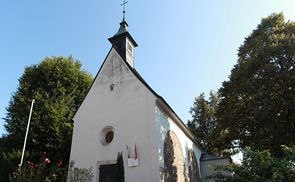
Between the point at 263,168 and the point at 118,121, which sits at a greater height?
the point at 118,121

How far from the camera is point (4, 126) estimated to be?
21.5 metres

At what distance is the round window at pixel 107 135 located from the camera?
16233 millimetres

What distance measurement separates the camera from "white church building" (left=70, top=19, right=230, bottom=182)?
1460cm

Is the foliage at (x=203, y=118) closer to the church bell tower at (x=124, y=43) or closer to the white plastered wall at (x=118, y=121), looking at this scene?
the church bell tower at (x=124, y=43)

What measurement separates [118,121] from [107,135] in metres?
1.15

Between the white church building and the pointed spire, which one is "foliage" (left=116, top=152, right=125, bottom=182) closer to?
the white church building

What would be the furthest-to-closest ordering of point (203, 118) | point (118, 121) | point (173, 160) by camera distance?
point (203, 118), point (173, 160), point (118, 121)

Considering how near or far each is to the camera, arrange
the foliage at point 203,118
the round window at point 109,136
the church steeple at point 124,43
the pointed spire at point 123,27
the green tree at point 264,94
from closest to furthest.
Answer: the round window at point 109,136, the green tree at point 264,94, the church steeple at point 124,43, the pointed spire at point 123,27, the foliage at point 203,118

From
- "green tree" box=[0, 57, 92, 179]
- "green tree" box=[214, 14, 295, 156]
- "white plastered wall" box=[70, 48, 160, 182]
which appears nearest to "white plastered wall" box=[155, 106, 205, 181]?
"white plastered wall" box=[70, 48, 160, 182]

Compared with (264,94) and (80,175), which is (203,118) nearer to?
(264,94)

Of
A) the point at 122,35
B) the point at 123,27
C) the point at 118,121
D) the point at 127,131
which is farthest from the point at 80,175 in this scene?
the point at 123,27

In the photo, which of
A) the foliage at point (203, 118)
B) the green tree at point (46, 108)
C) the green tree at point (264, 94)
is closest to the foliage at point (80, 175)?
the green tree at point (46, 108)

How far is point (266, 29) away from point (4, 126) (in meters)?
21.7

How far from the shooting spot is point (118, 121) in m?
16.2
